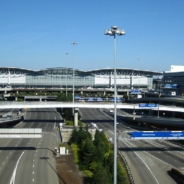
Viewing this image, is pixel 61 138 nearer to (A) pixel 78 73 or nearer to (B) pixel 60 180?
(B) pixel 60 180

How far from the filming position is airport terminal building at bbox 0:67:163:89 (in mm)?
118375

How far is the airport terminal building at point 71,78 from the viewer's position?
11838 centimetres

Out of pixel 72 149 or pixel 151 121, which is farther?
pixel 151 121

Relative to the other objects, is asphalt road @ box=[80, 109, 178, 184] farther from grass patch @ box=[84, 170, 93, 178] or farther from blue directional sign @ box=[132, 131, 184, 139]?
grass patch @ box=[84, 170, 93, 178]

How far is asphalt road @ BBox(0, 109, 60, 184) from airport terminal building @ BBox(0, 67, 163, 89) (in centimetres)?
7739

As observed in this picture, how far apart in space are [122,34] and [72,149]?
21.7 meters

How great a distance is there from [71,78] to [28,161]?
3615 inches

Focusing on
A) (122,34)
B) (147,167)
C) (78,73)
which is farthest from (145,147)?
(78,73)

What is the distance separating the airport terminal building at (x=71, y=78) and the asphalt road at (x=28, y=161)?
77385 mm

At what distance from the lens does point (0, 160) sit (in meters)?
30.1

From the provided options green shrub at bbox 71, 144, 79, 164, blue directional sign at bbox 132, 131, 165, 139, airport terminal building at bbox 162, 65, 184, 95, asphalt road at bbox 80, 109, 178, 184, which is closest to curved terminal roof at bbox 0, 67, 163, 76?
airport terminal building at bbox 162, 65, 184, 95

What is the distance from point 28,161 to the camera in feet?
96.4

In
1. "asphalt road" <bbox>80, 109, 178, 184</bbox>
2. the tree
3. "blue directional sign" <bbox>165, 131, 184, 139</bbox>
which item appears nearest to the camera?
"asphalt road" <bbox>80, 109, 178, 184</bbox>

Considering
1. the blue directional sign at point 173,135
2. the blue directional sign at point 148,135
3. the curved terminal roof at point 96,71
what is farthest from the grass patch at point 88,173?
the curved terminal roof at point 96,71
